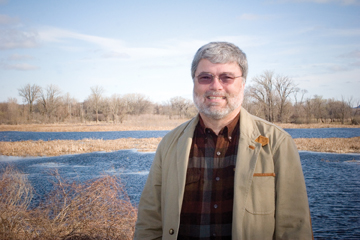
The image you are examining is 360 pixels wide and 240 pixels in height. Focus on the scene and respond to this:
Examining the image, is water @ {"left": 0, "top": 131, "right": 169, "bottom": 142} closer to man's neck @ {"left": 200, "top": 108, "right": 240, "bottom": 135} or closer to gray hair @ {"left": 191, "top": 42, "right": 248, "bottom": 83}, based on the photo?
man's neck @ {"left": 200, "top": 108, "right": 240, "bottom": 135}

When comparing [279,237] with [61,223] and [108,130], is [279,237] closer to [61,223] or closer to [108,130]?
[61,223]

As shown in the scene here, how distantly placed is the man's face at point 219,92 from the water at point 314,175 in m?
6.63

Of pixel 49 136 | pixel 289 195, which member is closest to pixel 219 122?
pixel 289 195

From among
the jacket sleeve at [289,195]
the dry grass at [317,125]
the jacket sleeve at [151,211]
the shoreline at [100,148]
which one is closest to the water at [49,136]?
the shoreline at [100,148]

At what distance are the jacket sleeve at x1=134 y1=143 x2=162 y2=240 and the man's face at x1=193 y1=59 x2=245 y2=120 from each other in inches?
24.0

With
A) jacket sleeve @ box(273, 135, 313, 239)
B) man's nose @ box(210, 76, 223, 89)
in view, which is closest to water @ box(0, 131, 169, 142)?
man's nose @ box(210, 76, 223, 89)

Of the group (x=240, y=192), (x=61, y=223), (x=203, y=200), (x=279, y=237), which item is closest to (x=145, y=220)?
(x=203, y=200)

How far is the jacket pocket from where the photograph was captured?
187 cm

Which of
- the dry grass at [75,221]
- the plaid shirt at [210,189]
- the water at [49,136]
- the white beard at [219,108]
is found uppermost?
the white beard at [219,108]

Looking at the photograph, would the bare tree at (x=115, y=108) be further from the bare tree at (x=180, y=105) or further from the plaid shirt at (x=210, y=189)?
the plaid shirt at (x=210, y=189)

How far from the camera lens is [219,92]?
7.13 ft

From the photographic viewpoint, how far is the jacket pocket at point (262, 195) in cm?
187

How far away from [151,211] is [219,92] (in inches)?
44.3

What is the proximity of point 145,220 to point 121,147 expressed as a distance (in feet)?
70.5
